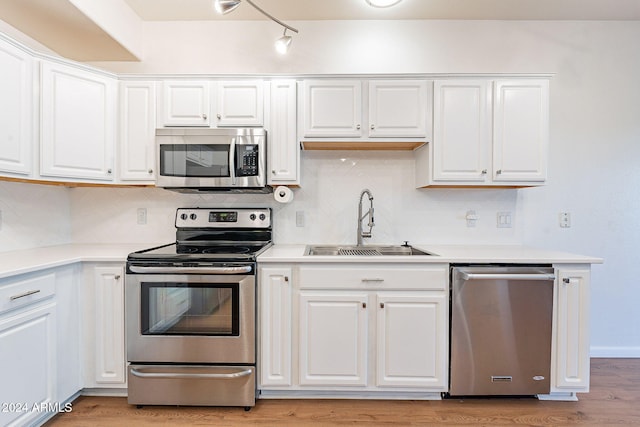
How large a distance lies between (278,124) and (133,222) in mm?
1477

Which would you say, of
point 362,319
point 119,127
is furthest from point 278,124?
point 362,319

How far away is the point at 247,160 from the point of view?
2170 millimetres

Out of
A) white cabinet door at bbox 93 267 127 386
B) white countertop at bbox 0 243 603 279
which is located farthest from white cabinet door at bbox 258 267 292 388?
white cabinet door at bbox 93 267 127 386

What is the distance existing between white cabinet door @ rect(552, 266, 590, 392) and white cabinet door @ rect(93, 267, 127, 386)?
2.68 meters

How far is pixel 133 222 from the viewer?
2.61 m

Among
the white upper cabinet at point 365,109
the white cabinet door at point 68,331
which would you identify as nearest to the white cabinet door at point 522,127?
the white upper cabinet at point 365,109

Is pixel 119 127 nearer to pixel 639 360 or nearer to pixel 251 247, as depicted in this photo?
pixel 251 247

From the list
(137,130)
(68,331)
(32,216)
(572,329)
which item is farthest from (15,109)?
(572,329)

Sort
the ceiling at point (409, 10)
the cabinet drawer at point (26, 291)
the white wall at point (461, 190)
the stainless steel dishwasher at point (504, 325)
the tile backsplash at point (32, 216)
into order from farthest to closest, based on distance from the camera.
→ the white wall at point (461, 190)
the ceiling at point (409, 10)
the tile backsplash at point (32, 216)
the stainless steel dishwasher at point (504, 325)
the cabinet drawer at point (26, 291)

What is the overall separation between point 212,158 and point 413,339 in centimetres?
177

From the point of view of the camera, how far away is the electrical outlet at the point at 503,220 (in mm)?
2582

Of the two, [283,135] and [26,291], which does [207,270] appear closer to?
[26,291]

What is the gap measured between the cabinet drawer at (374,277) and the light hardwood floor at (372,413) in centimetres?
74

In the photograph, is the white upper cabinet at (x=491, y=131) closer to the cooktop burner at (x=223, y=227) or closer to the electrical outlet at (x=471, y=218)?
the electrical outlet at (x=471, y=218)
